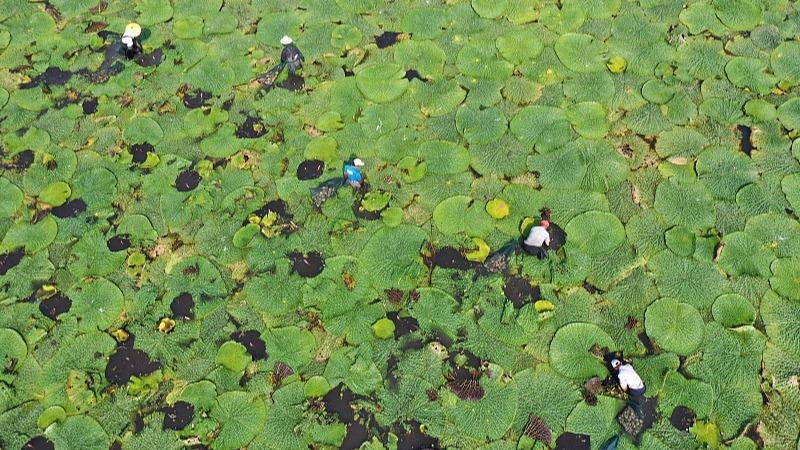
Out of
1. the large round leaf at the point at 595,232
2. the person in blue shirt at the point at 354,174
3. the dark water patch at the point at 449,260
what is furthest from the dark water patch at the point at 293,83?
the large round leaf at the point at 595,232

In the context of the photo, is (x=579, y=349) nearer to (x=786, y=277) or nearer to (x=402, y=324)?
(x=402, y=324)

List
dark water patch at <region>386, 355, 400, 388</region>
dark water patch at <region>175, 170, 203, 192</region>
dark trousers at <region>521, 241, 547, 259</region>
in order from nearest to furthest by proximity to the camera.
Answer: dark water patch at <region>386, 355, 400, 388</region>
dark trousers at <region>521, 241, 547, 259</region>
dark water patch at <region>175, 170, 203, 192</region>

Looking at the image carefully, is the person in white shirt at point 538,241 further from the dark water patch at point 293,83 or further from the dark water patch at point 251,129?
the dark water patch at point 293,83

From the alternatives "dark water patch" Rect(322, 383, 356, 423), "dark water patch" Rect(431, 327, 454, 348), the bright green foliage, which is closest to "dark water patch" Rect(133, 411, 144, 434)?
the bright green foliage

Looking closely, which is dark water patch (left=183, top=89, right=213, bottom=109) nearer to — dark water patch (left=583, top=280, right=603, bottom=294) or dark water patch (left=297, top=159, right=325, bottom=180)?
dark water patch (left=297, top=159, right=325, bottom=180)

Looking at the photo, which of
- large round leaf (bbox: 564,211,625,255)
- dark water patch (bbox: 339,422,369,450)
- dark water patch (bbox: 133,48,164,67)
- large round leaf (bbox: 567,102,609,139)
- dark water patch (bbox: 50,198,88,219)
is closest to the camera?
dark water patch (bbox: 339,422,369,450)

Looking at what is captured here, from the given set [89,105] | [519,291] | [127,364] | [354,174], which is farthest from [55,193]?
[519,291]
